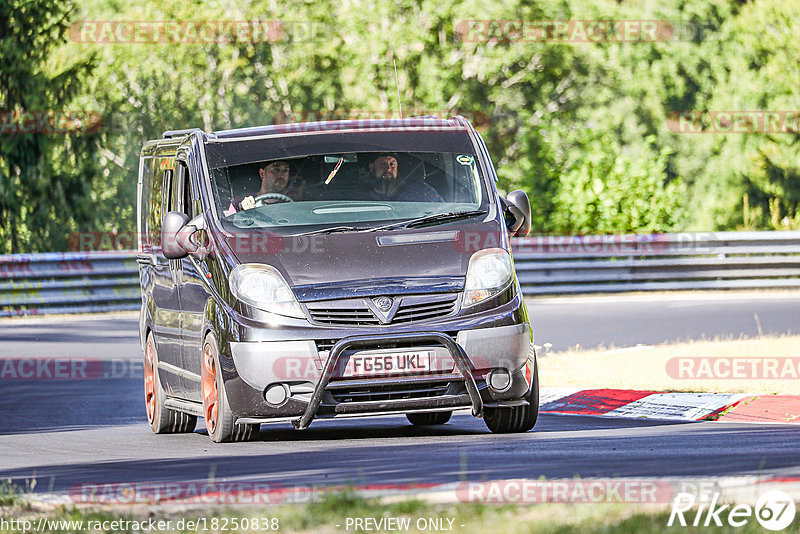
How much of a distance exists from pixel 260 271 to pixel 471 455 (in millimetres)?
1820

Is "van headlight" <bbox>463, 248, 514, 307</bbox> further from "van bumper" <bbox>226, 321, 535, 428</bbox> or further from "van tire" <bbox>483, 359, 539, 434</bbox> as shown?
"van tire" <bbox>483, 359, 539, 434</bbox>

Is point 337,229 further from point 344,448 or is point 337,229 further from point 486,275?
point 344,448

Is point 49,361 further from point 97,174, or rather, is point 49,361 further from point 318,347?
point 97,174

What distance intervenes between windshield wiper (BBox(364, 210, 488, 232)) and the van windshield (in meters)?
0.05

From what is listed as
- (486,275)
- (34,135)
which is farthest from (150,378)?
(34,135)

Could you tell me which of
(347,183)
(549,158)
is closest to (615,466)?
(347,183)

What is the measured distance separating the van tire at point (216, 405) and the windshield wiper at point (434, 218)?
4.24ft

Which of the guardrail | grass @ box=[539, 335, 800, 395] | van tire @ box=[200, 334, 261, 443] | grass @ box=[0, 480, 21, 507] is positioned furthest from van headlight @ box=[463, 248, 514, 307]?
the guardrail

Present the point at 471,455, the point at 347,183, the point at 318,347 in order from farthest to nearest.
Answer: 1. the point at 347,183
2. the point at 318,347
3. the point at 471,455

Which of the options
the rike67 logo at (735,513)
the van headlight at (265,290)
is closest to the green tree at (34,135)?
the van headlight at (265,290)

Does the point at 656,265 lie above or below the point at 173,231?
below

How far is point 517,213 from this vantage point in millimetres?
10836

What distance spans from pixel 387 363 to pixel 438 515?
357 cm

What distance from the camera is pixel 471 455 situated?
905 centimetres
